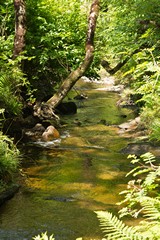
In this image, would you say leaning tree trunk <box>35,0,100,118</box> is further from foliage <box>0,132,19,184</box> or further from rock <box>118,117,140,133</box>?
foliage <box>0,132,19,184</box>

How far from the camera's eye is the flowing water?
4.87m

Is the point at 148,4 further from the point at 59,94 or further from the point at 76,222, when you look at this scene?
the point at 59,94

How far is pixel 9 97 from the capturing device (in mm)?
8508

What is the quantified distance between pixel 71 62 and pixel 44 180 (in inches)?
247

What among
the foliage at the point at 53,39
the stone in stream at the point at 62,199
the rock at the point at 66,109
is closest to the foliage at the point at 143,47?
the foliage at the point at 53,39

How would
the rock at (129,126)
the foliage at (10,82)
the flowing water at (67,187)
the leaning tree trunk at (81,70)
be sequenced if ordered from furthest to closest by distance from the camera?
1. the rock at (129,126)
2. the leaning tree trunk at (81,70)
3. the foliage at (10,82)
4. the flowing water at (67,187)

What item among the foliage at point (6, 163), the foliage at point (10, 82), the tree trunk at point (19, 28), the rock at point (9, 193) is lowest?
the rock at point (9, 193)

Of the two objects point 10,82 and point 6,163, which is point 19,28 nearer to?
point 10,82

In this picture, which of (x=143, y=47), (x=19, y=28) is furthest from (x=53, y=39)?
(x=143, y=47)

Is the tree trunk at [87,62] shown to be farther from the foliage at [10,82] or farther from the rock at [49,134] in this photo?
the foliage at [10,82]

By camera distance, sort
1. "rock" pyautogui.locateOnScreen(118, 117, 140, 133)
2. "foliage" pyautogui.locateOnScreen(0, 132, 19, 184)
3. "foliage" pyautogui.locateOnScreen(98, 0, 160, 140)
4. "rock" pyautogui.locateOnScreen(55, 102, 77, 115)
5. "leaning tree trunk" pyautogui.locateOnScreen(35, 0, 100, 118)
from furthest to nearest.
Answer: "rock" pyautogui.locateOnScreen(55, 102, 77, 115), "rock" pyautogui.locateOnScreen(118, 117, 140, 133), "leaning tree trunk" pyautogui.locateOnScreen(35, 0, 100, 118), "foliage" pyautogui.locateOnScreen(0, 132, 19, 184), "foliage" pyautogui.locateOnScreen(98, 0, 160, 140)

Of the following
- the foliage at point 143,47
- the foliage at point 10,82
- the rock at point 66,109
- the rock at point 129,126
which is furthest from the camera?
the rock at point 66,109

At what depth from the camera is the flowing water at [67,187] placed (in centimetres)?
487

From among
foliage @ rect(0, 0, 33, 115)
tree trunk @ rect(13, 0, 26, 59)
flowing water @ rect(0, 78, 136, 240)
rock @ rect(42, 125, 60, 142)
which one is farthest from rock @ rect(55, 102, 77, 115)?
tree trunk @ rect(13, 0, 26, 59)
